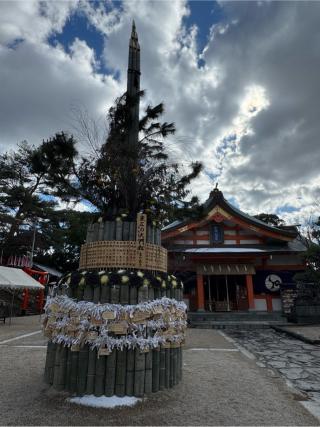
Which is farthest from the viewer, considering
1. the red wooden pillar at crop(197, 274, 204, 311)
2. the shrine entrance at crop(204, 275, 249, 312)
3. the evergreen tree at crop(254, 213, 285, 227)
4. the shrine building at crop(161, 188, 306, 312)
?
the evergreen tree at crop(254, 213, 285, 227)

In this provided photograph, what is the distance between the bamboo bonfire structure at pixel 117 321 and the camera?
3.71 meters

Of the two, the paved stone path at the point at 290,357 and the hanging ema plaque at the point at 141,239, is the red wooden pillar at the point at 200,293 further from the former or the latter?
the hanging ema plaque at the point at 141,239

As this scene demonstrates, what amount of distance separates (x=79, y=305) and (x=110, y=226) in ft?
4.19

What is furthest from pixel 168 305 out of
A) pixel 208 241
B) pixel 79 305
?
pixel 208 241

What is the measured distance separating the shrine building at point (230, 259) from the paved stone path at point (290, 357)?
488 cm

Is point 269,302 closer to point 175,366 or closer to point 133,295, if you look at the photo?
point 175,366

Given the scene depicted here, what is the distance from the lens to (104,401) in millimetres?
3617

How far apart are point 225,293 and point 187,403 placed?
45.9 feet

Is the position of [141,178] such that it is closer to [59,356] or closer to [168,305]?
[168,305]

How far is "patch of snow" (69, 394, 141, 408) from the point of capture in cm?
358

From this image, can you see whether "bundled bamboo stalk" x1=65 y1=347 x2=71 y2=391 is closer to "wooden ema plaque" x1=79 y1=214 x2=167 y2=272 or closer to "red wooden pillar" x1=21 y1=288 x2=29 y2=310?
"wooden ema plaque" x1=79 y1=214 x2=167 y2=272

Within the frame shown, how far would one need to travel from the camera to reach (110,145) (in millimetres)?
4988

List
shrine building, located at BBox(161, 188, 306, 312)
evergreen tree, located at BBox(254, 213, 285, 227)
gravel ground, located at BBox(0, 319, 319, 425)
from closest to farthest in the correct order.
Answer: gravel ground, located at BBox(0, 319, 319, 425) → shrine building, located at BBox(161, 188, 306, 312) → evergreen tree, located at BBox(254, 213, 285, 227)

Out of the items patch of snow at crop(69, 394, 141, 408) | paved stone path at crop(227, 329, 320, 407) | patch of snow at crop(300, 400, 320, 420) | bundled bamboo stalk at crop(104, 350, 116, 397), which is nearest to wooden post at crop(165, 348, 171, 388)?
patch of snow at crop(69, 394, 141, 408)
